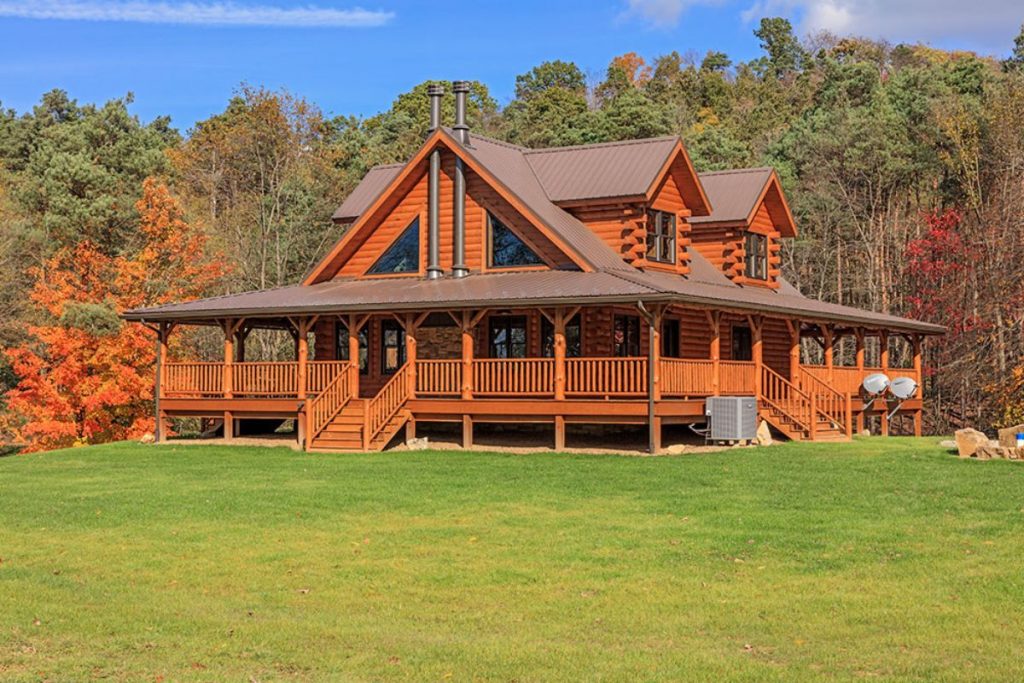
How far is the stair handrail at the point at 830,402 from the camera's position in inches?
1175

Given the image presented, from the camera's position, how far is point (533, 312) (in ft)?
103

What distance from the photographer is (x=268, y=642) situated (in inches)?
459

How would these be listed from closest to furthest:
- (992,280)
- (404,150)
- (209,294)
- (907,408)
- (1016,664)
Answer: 1. (1016,664)
2. (907,408)
3. (992,280)
4. (209,294)
5. (404,150)

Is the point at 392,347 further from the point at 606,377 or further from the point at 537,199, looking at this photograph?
the point at 606,377

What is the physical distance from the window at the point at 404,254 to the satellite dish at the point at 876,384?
478 inches

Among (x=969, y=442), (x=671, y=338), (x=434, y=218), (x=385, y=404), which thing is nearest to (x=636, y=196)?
(x=671, y=338)

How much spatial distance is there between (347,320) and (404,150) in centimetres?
3248

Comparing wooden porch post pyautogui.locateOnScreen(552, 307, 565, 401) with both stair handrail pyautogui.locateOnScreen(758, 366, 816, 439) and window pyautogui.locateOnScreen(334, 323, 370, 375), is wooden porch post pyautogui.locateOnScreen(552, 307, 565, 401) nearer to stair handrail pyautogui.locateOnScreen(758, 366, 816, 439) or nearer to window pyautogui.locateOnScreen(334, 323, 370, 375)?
stair handrail pyautogui.locateOnScreen(758, 366, 816, 439)

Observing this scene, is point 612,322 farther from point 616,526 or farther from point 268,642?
point 268,642

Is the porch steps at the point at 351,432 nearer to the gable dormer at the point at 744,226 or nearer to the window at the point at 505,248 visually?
the window at the point at 505,248

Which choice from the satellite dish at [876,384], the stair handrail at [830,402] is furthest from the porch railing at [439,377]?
the satellite dish at [876,384]

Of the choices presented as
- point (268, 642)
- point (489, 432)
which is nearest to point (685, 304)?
point (489, 432)

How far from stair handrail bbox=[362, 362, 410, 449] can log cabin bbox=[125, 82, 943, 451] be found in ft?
0.14

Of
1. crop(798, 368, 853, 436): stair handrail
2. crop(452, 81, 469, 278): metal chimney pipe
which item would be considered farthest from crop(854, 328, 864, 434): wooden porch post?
crop(452, 81, 469, 278): metal chimney pipe
